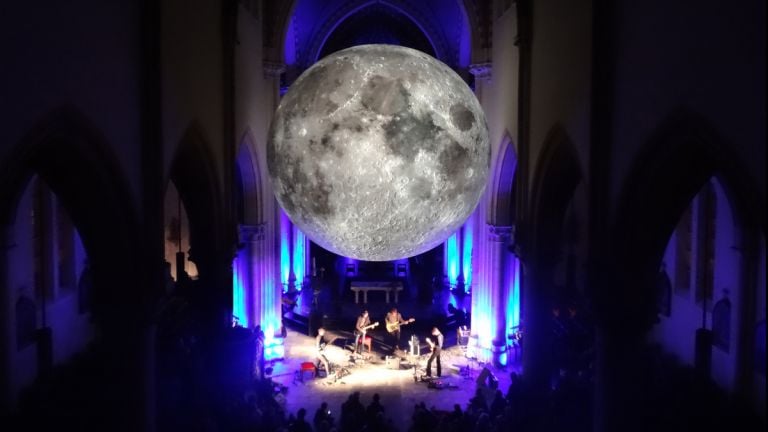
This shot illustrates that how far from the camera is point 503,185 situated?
15805 millimetres

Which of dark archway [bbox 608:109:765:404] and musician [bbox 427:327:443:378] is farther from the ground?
dark archway [bbox 608:109:765:404]

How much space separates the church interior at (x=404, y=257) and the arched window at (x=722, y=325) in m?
0.05

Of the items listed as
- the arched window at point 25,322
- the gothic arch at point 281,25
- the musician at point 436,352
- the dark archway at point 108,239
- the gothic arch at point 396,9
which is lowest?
the musician at point 436,352

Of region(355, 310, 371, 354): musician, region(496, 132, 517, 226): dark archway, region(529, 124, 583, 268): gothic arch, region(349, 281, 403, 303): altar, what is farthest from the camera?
region(349, 281, 403, 303): altar

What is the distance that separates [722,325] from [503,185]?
17.8ft

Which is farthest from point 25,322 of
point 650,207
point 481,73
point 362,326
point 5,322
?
point 650,207

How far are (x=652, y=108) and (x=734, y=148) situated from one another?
5.40 feet

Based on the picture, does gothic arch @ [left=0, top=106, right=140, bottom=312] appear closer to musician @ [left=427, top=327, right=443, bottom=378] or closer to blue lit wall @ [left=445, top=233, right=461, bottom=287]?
musician @ [left=427, top=327, right=443, bottom=378]

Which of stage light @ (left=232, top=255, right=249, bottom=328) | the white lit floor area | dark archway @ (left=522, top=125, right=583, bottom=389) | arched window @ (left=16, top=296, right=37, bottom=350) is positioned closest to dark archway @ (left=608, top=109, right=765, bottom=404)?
dark archway @ (left=522, top=125, right=583, bottom=389)

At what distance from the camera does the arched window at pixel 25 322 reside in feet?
45.9

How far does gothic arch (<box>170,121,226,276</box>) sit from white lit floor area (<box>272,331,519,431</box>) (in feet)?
12.0

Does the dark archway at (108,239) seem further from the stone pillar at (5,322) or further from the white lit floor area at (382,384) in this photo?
the white lit floor area at (382,384)

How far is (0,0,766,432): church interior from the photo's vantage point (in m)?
6.90

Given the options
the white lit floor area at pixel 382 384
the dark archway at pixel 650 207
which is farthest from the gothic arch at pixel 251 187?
the dark archway at pixel 650 207
